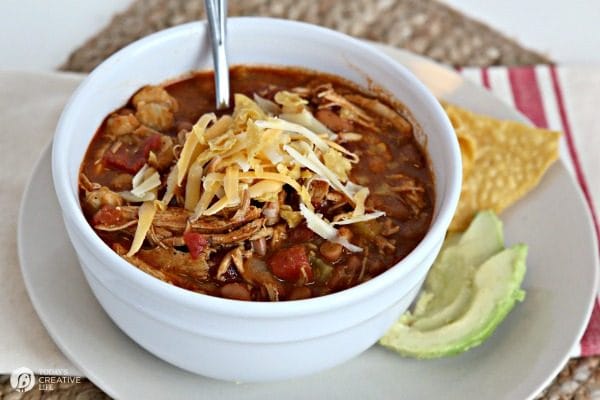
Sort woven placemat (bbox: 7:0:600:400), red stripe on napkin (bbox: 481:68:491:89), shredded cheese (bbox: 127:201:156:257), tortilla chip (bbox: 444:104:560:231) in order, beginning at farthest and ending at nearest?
1. woven placemat (bbox: 7:0:600:400)
2. red stripe on napkin (bbox: 481:68:491:89)
3. tortilla chip (bbox: 444:104:560:231)
4. shredded cheese (bbox: 127:201:156:257)

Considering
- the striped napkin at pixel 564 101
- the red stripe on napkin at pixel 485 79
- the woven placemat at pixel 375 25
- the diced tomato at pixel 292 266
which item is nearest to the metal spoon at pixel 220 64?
the diced tomato at pixel 292 266

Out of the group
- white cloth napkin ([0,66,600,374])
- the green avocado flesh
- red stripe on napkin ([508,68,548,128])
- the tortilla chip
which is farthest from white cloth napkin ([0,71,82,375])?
red stripe on napkin ([508,68,548,128])

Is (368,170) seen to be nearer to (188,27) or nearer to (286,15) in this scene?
(188,27)

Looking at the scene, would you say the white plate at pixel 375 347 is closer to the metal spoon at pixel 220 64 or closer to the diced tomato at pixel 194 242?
the diced tomato at pixel 194 242

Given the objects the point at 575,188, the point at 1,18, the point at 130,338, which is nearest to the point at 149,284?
the point at 130,338

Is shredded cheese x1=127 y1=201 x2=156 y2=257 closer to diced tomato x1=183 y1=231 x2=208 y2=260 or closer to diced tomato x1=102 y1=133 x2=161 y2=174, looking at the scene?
diced tomato x1=183 y1=231 x2=208 y2=260

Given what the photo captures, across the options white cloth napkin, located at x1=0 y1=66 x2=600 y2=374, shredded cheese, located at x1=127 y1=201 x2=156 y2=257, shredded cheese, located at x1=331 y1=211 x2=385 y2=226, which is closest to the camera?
shredded cheese, located at x1=127 y1=201 x2=156 y2=257

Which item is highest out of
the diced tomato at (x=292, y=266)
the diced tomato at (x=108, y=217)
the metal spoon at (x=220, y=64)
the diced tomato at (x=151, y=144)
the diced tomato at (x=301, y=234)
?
the metal spoon at (x=220, y=64)
